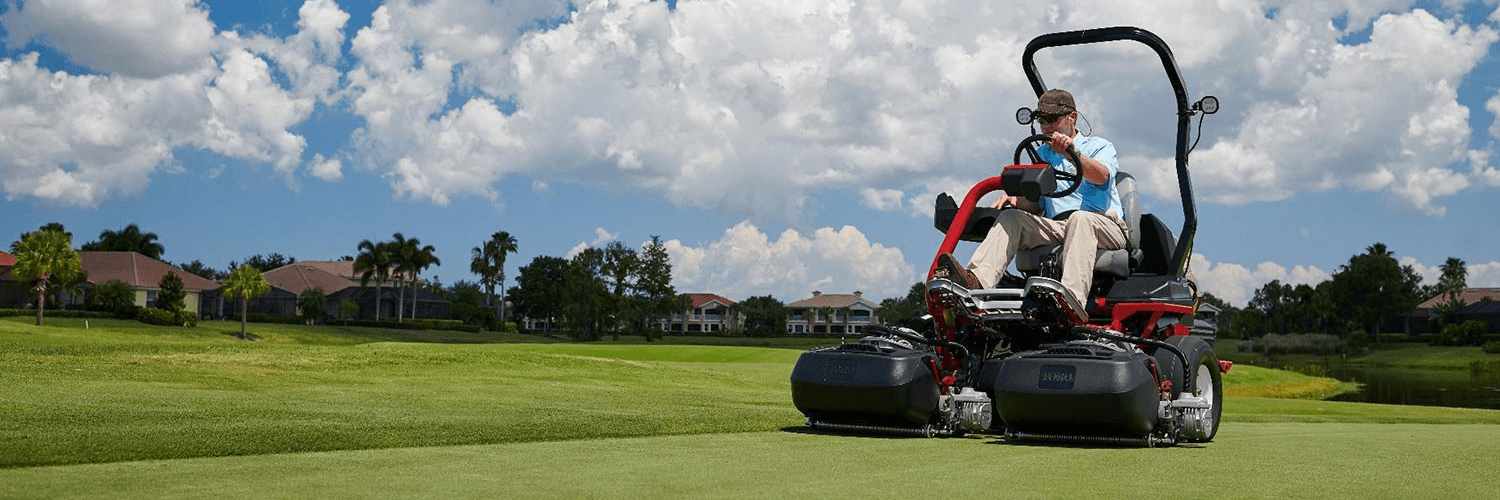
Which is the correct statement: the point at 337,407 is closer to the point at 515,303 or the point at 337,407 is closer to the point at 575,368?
the point at 575,368

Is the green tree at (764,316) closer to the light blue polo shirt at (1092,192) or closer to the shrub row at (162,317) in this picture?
the shrub row at (162,317)

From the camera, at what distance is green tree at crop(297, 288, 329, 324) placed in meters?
106

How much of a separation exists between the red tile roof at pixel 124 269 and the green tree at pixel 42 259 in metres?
19.8

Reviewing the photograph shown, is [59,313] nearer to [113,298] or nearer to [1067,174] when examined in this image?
[113,298]

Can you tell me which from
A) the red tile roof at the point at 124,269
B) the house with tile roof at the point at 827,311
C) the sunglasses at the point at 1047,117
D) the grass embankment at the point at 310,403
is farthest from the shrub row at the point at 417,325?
the sunglasses at the point at 1047,117

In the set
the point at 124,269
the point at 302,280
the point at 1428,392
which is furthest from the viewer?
the point at 302,280

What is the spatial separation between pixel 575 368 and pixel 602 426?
49.8ft

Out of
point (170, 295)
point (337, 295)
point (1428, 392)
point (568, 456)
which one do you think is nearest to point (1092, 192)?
point (568, 456)

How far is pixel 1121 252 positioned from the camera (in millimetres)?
8828

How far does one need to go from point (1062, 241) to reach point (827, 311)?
150523mm

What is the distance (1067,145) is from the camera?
8609 mm

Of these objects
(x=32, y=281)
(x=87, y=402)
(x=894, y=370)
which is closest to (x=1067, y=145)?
(x=894, y=370)

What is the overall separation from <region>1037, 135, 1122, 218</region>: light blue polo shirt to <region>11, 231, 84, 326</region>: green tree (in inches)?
2824

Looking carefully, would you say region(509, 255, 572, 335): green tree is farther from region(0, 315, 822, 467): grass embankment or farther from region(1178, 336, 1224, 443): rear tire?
region(1178, 336, 1224, 443): rear tire
